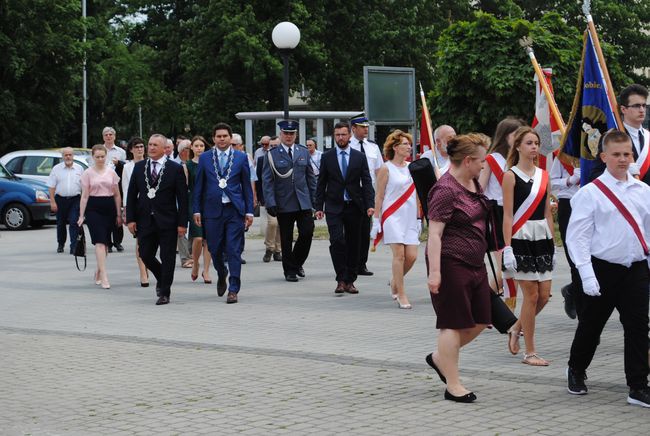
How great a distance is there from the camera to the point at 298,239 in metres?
15.0

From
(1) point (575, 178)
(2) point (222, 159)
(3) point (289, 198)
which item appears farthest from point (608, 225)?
(3) point (289, 198)

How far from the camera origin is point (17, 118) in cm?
3950

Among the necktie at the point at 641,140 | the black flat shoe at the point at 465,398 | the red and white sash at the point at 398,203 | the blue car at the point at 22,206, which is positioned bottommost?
the black flat shoe at the point at 465,398

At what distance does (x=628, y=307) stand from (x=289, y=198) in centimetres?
810

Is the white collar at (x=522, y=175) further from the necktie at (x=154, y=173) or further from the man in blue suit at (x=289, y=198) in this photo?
the man in blue suit at (x=289, y=198)

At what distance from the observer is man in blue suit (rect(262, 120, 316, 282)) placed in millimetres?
14961

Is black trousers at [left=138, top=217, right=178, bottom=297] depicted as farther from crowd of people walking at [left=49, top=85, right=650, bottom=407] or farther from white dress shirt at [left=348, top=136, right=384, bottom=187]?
white dress shirt at [left=348, top=136, right=384, bottom=187]

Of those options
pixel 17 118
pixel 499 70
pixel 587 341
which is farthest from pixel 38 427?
pixel 17 118

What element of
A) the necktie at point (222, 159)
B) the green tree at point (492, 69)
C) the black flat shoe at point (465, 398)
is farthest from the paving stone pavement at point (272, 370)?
the green tree at point (492, 69)

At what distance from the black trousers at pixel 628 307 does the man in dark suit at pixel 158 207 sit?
652 cm

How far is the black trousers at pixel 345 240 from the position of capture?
44.5 feet

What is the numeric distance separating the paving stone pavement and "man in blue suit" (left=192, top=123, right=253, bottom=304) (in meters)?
0.66

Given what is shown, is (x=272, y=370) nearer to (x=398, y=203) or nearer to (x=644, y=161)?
(x=644, y=161)

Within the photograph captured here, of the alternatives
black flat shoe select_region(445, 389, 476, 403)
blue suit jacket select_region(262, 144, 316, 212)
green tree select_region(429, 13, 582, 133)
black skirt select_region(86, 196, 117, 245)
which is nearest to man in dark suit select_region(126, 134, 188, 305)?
black skirt select_region(86, 196, 117, 245)
